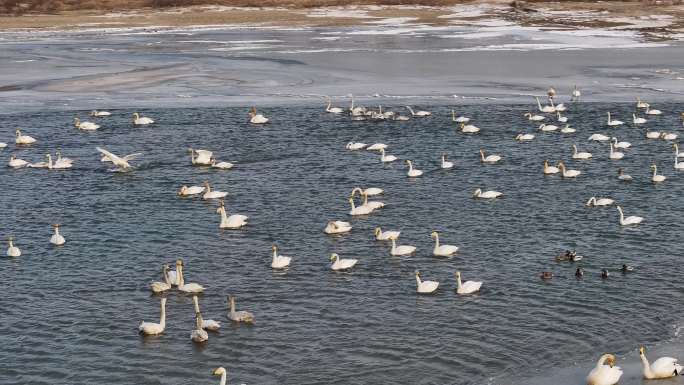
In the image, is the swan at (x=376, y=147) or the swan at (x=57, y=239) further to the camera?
the swan at (x=376, y=147)

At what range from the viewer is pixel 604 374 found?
18156mm

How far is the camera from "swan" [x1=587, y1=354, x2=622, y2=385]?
18125 mm

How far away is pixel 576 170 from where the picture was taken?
3472 cm

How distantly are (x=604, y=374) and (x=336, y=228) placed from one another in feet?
37.4

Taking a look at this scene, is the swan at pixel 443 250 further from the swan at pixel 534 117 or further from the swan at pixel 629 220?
the swan at pixel 534 117

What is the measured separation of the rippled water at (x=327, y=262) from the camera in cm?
2039

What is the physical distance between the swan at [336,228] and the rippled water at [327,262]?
0.28 metres

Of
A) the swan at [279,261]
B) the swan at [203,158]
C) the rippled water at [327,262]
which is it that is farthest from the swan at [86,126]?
the swan at [279,261]

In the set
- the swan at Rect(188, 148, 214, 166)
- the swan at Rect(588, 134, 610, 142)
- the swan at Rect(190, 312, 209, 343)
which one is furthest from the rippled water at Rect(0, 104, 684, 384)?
the swan at Rect(588, 134, 610, 142)

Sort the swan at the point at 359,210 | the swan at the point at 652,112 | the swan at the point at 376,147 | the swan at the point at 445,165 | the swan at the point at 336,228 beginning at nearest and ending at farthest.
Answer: the swan at the point at 336,228
the swan at the point at 359,210
the swan at the point at 445,165
the swan at the point at 376,147
the swan at the point at 652,112

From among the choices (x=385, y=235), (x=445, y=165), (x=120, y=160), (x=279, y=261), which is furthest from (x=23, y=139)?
(x=279, y=261)

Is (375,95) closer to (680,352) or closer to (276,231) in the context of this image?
(276,231)

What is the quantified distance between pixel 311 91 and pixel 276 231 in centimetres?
2419

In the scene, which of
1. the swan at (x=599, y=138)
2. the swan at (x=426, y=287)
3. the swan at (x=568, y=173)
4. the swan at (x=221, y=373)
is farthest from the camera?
the swan at (x=599, y=138)
